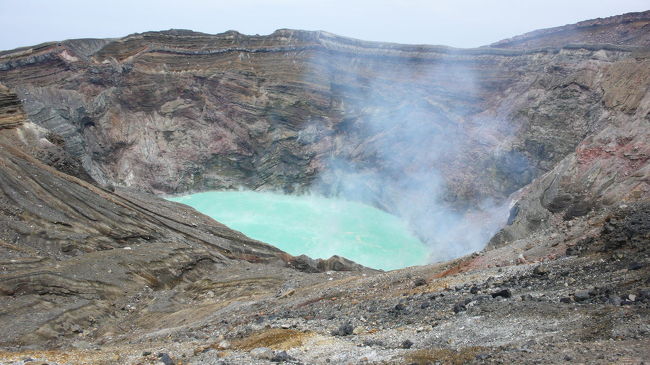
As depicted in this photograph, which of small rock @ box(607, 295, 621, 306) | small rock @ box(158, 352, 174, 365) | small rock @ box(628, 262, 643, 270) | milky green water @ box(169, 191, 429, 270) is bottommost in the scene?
small rock @ box(158, 352, 174, 365)

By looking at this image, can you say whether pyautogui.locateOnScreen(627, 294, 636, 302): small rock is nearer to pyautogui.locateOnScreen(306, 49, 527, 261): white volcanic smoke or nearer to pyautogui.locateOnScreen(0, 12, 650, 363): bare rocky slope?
pyautogui.locateOnScreen(0, 12, 650, 363): bare rocky slope

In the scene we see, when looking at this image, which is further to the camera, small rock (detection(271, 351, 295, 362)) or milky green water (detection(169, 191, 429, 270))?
milky green water (detection(169, 191, 429, 270))

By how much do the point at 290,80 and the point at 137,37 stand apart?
1555 cm

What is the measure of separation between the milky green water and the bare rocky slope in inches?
89.1

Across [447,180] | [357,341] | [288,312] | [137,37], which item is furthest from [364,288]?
[137,37]

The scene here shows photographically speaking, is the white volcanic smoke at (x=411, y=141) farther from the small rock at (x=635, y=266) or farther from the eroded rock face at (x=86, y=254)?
the small rock at (x=635, y=266)

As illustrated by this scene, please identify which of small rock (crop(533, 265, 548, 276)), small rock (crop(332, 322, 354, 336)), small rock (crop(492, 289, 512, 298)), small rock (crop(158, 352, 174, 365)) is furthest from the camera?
small rock (crop(533, 265, 548, 276))

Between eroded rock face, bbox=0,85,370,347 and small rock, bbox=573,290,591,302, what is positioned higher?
eroded rock face, bbox=0,85,370,347

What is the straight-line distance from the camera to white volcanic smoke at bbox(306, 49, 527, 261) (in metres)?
41.9

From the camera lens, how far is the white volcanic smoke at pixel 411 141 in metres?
41.9

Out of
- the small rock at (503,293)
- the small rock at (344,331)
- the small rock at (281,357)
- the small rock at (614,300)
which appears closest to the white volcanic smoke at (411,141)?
the small rock at (503,293)

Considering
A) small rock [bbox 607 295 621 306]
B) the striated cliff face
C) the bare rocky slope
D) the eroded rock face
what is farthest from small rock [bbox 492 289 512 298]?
the striated cliff face

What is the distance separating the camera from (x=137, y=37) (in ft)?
180

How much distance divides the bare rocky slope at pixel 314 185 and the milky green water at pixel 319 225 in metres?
2.26
